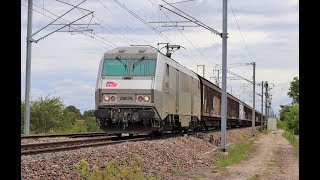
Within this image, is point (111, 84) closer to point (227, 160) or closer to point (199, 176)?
point (227, 160)

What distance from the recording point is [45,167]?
32.9ft

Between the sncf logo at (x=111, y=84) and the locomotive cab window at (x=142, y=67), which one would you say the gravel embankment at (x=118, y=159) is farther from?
the sncf logo at (x=111, y=84)

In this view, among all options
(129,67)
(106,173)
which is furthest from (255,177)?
(129,67)

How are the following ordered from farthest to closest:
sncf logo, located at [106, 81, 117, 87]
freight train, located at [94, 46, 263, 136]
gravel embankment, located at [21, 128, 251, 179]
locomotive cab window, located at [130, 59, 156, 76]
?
locomotive cab window, located at [130, 59, 156, 76] < sncf logo, located at [106, 81, 117, 87] < freight train, located at [94, 46, 263, 136] < gravel embankment, located at [21, 128, 251, 179]

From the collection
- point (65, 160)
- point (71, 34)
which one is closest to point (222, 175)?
point (65, 160)

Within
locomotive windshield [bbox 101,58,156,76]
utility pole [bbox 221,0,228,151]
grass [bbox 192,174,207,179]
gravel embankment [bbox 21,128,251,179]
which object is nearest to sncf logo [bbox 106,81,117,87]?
locomotive windshield [bbox 101,58,156,76]

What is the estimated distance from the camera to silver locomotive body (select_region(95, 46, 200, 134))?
19.9 m

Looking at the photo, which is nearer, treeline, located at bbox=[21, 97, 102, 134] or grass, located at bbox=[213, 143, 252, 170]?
grass, located at bbox=[213, 143, 252, 170]

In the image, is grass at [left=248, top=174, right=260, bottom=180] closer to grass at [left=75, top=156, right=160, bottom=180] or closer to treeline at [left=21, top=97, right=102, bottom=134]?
grass at [left=75, top=156, right=160, bottom=180]

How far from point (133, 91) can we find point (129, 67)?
129 centimetres

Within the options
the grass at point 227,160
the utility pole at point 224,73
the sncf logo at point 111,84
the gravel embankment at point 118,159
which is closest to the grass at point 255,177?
the gravel embankment at point 118,159

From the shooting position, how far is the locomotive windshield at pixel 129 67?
2056 cm
